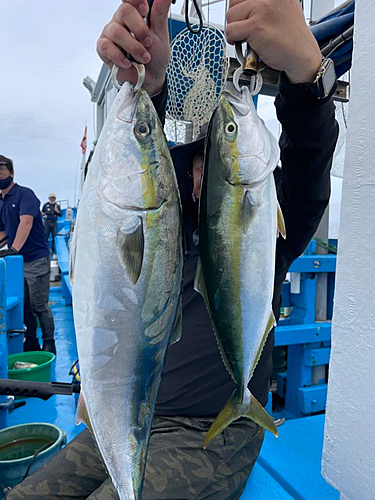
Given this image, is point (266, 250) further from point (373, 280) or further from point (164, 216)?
point (373, 280)

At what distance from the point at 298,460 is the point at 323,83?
1974 millimetres

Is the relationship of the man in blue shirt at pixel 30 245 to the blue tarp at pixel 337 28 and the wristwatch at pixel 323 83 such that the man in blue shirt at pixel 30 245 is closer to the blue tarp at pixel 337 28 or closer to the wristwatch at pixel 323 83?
the blue tarp at pixel 337 28

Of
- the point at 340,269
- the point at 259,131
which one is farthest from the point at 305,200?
the point at 259,131

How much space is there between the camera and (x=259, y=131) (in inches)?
44.1

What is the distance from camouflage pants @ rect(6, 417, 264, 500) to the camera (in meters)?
1.50

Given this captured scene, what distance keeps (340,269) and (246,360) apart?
24.4 inches

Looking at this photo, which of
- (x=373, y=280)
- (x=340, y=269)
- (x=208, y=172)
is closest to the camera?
(x=208, y=172)

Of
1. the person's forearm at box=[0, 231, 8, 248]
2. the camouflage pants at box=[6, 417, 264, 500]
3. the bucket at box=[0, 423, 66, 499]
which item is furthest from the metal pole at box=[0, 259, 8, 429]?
the person's forearm at box=[0, 231, 8, 248]

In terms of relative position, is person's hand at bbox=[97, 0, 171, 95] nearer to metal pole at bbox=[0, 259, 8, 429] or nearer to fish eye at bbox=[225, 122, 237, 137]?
fish eye at bbox=[225, 122, 237, 137]

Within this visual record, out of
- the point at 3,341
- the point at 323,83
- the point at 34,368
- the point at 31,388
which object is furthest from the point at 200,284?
the point at 34,368

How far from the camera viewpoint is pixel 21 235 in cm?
525

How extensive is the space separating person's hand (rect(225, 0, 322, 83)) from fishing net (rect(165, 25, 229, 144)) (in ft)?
6.83

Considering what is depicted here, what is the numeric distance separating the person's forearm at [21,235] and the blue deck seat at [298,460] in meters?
3.99

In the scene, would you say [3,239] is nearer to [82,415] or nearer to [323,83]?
[82,415]
